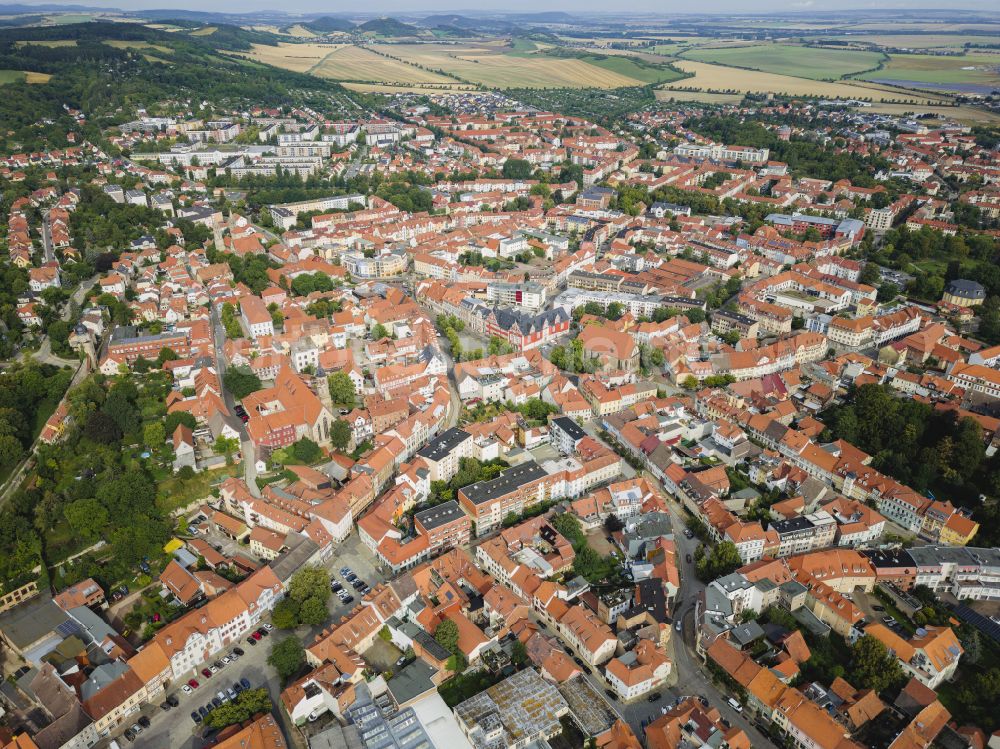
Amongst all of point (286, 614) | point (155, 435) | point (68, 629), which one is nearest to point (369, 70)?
point (155, 435)

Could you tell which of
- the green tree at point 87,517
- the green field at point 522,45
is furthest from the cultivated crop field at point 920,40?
the green tree at point 87,517

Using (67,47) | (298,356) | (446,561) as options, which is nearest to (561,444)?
(446,561)

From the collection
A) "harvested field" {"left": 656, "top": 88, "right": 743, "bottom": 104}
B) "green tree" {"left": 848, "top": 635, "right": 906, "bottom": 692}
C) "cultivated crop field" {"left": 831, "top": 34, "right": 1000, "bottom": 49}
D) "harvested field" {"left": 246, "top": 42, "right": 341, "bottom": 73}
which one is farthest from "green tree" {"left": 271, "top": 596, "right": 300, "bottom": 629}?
"cultivated crop field" {"left": 831, "top": 34, "right": 1000, "bottom": 49}

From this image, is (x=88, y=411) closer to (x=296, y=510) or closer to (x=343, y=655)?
(x=296, y=510)

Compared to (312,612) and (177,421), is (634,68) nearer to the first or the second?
(177,421)

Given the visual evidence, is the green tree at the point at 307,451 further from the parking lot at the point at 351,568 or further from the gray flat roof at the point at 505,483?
Answer: the gray flat roof at the point at 505,483

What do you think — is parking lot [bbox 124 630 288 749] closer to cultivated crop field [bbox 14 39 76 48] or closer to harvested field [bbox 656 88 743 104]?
cultivated crop field [bbox 14 39 76 48]
